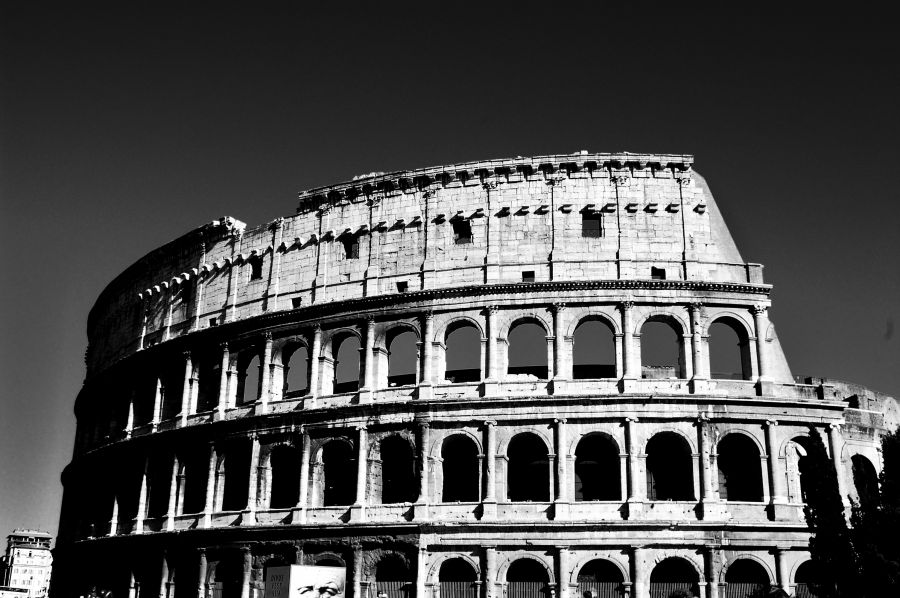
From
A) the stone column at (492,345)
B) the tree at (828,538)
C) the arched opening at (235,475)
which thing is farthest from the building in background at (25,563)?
the tree at (828,538)

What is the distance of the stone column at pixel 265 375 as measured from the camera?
31.5m

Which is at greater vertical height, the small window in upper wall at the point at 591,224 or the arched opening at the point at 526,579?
the small window in upper wall at the point at 591,224

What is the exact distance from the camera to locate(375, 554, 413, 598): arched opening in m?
27.4

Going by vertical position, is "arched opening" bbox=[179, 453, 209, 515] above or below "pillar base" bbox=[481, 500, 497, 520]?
above

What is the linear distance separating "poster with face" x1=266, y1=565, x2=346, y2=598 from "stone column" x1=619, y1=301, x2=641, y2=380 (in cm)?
1007

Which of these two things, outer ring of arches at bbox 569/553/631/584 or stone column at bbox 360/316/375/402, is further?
stone column at bbox 360/316/375/402

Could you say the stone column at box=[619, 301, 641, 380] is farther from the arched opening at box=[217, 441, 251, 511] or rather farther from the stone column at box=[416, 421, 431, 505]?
the arched opening at box=[217, 441, 251, 511]

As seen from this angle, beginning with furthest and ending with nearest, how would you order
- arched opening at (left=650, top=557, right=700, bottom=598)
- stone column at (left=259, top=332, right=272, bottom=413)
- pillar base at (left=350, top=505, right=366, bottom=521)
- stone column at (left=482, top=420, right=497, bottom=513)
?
stone column at (left=259, top=332, right=272, bottom=413), pillar base at (left=350, top=505, right=366, bottom=521), stone column at (left=482, top=420, right=497, bottom=513), arched opening at (left=650, top=557, right=700, bottom=598)

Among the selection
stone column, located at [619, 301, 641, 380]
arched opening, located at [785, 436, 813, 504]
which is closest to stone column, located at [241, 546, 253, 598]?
stone column, located at [619, 301, 641, 380]

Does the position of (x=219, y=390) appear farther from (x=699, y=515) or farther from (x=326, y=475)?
(x=699, y=515)

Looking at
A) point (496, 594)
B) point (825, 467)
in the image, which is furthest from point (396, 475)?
point (825, 467)

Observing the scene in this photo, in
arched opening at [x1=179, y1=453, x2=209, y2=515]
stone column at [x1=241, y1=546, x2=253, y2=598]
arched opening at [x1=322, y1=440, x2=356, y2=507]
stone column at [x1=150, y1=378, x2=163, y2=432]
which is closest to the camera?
stone column at [x1=241, y1=546, x2=253, y2=598]

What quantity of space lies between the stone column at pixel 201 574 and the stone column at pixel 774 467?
17.7 metres

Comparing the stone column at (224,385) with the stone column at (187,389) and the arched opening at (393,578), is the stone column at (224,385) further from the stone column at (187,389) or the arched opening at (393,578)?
the arched opening at (393,578)
